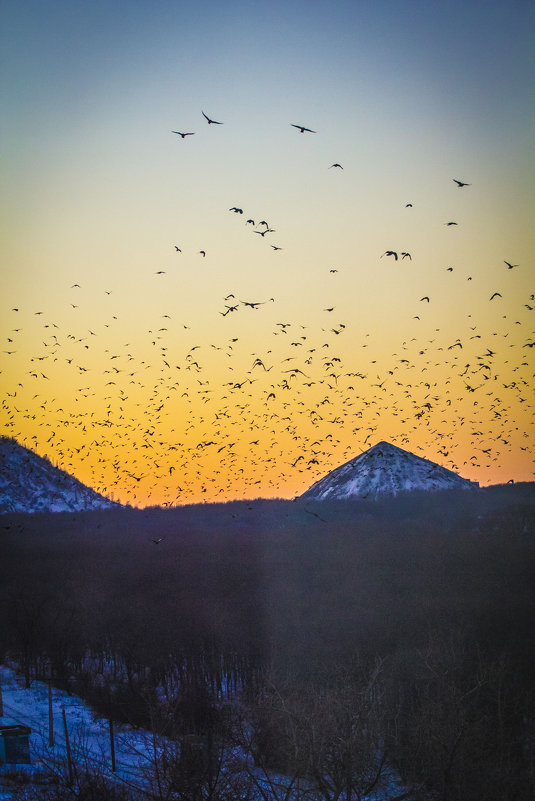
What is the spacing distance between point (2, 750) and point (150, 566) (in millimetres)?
61912

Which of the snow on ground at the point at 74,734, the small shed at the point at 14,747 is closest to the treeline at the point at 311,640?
the snow on ground at the point at 74,734

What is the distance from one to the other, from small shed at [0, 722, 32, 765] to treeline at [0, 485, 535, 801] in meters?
7.87

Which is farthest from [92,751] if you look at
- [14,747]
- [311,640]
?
[311,640]

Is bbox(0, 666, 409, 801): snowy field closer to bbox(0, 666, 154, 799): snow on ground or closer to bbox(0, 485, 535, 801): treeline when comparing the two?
bbox(0, 666, 154, 799): snow on ground

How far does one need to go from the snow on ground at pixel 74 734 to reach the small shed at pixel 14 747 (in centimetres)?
115

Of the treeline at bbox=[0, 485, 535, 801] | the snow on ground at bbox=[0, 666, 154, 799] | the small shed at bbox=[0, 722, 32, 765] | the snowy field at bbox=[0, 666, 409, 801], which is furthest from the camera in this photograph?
the snow on ground at bbox=[0, 666, 154, 799]

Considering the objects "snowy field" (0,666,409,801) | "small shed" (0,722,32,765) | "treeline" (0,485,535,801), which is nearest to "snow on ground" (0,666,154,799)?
"snowy field" (0,666,409,801)

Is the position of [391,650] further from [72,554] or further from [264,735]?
[72,554]

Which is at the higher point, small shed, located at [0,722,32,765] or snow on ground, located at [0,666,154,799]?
small shed, located at [0,722,32,765]

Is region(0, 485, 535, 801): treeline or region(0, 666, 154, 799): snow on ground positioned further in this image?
region(0, 666, 154, 799): snow on ground

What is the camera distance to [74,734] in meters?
50.6

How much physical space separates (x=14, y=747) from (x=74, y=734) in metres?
10.6

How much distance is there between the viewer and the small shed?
4038 centimetres

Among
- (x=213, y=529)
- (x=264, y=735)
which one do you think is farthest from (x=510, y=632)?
(x=213, y=529)
